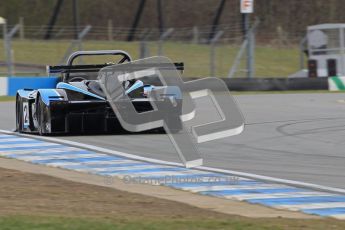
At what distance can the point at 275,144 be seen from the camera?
40.3 ft

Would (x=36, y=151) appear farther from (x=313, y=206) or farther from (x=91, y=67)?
(x=313, y=206)

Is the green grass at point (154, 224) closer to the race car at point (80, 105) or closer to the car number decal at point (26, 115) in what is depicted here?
the race car at point (80, 105)

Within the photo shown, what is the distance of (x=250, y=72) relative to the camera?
87.4 ft

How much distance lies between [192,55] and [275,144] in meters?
18.5

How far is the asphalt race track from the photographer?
32.4ft

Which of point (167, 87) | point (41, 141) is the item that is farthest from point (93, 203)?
point (167, 87)

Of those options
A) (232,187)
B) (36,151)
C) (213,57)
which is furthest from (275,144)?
(213,57)

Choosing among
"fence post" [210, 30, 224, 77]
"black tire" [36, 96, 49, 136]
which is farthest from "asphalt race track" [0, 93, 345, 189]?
"fence post" [210, 30, 224, 77]

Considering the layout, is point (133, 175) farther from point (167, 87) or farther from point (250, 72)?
point (250, 72)

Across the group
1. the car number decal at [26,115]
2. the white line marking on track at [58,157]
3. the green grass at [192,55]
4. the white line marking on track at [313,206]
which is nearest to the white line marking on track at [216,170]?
the white line marking on track at [58,157]

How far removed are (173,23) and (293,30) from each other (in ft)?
21.0

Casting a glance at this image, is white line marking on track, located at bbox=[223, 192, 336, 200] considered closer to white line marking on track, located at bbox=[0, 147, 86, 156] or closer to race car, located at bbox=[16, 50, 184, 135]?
white line marking on track, located at bbox=[0, 147, 86, 156]

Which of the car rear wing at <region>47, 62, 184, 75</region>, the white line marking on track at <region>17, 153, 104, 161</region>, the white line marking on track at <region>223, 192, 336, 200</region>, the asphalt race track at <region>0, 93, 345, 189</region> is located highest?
the car rear wing at <region>47, 62, 184, 75</region>

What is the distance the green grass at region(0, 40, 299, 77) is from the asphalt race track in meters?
10.7
